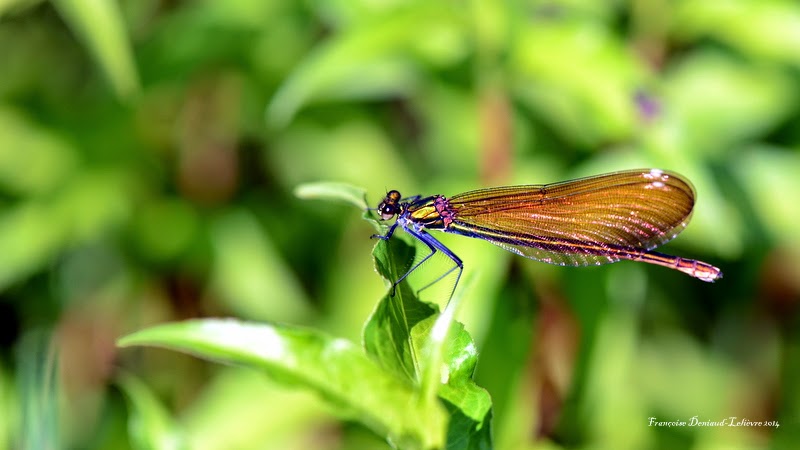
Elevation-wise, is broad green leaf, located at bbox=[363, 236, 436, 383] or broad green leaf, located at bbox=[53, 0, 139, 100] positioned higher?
broad green leaf, located at bbox=[53, 0, 139, 100]

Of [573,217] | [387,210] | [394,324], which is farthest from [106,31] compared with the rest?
[573,217]

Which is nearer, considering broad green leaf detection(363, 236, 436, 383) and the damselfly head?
broad green leaf detection(363, 236, 436, 383)

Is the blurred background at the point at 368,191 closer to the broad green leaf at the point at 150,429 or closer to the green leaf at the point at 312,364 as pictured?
the broad green leaf at the point at 150,429

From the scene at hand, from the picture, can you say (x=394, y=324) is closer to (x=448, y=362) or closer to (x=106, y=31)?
(x=448, y=362)

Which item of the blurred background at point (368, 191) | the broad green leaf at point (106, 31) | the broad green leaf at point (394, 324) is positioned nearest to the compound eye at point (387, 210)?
the blurred background at point (368, 191)

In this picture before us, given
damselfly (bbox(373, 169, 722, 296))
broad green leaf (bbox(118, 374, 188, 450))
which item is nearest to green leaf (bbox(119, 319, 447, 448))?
broad green leaf (bbox(118, 374, 188, 450))

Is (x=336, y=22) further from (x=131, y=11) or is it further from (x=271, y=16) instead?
(x=131, y=11)

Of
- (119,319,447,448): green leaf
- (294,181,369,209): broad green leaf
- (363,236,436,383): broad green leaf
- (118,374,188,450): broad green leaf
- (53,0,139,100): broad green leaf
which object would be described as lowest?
(118,374,188,450): broad green leaf

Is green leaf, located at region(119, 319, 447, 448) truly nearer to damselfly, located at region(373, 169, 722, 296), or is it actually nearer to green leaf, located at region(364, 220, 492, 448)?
green leaf, located at region(364, 220, 492, 448)
